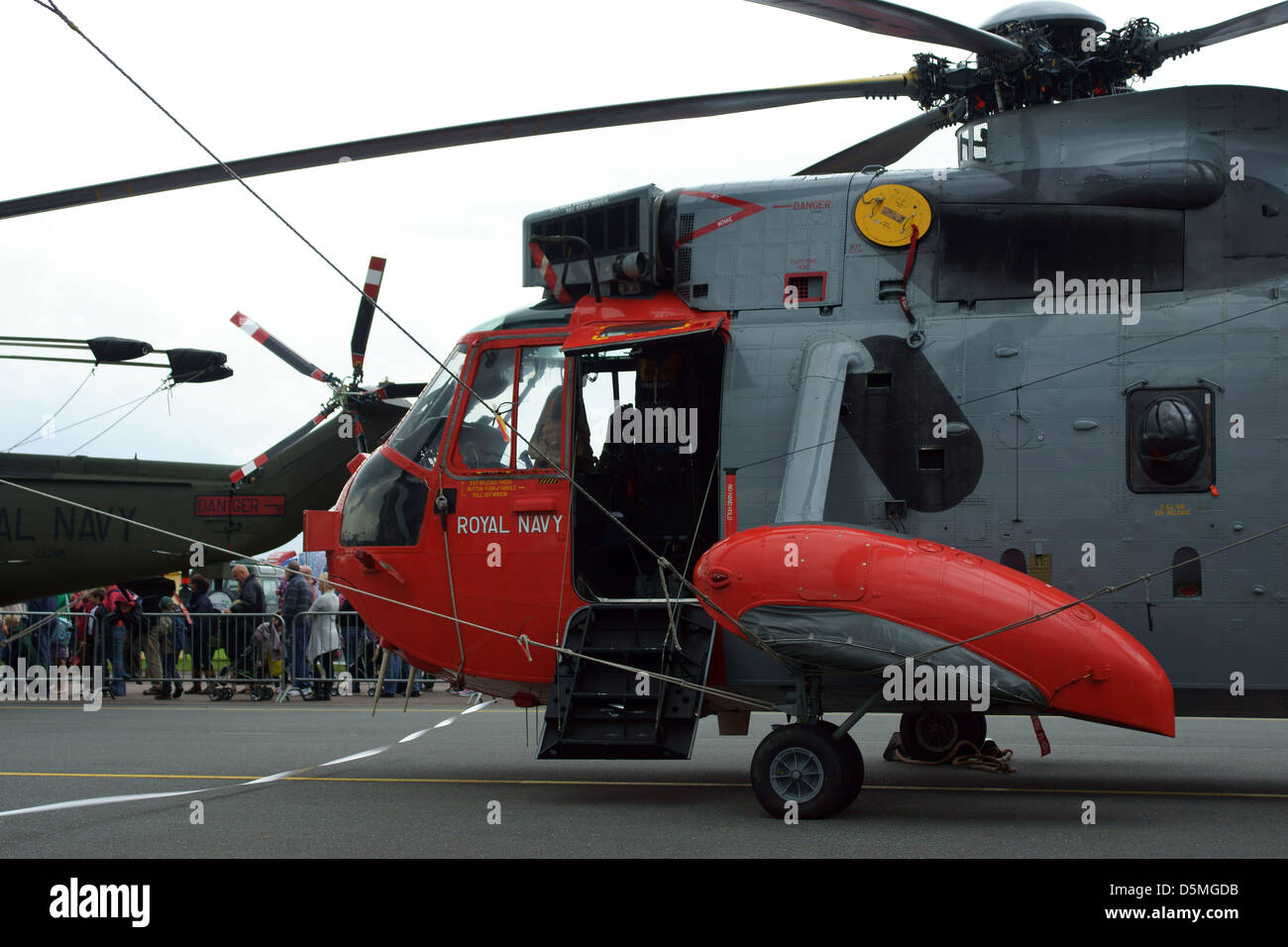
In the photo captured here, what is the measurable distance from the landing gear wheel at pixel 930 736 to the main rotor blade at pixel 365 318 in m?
9.55

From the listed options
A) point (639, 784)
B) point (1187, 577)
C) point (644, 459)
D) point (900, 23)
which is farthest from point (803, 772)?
point (900, 23)

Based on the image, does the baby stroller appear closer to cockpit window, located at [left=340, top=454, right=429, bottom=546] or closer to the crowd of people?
the crowd of people

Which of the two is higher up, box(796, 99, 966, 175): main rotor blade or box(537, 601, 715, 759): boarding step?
box(796, 99, 966, 175): main rotor blade

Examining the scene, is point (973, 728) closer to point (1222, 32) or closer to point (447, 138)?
point (1222, 32)

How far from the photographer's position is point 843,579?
732cm

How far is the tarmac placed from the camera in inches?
277

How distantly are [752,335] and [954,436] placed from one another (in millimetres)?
1530

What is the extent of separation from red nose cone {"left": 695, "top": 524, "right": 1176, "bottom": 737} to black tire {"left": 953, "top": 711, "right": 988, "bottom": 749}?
3107 millimetres

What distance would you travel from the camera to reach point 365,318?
1817 centimetres

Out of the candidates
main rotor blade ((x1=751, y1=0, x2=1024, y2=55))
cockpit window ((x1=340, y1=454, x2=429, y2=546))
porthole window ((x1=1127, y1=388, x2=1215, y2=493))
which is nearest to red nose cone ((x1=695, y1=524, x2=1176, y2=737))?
porthole window ((x1=1127, y1=388, x2=1215, y2=493))

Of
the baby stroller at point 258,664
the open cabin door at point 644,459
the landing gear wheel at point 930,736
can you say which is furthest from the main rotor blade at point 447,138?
the baby stroller at point 258,664

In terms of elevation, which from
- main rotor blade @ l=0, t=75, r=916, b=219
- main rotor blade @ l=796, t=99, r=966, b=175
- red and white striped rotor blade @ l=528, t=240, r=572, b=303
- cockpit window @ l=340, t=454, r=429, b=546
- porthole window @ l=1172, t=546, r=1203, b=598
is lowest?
porthole window @ l=1172, t=546, r=1203, b=598
